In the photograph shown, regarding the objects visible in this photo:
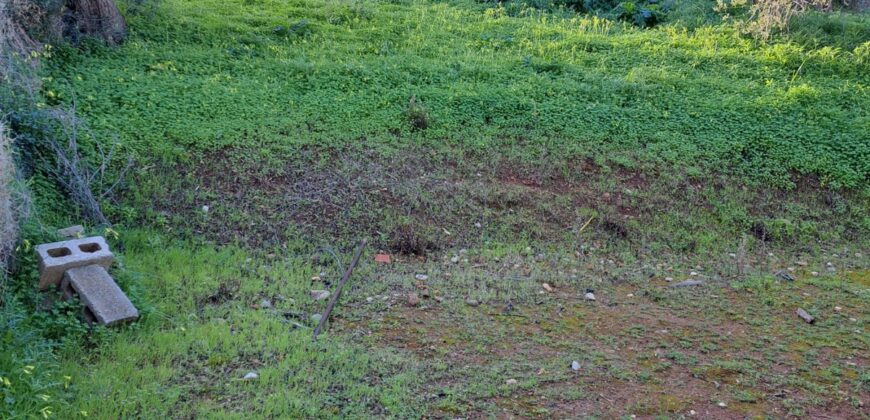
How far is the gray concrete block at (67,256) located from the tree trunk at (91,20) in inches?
163

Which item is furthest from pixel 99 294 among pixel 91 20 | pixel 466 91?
pixel 91 20

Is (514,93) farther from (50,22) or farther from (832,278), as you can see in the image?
(50,22)

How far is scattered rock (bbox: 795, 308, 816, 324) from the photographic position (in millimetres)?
5160

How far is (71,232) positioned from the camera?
508 centimetres

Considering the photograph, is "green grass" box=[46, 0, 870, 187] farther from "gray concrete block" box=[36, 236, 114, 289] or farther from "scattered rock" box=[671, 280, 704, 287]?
"scattered rock" box=[671, 280, 704, 287]

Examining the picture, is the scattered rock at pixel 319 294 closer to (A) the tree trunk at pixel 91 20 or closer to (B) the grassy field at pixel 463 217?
(B) the grassy field at pixel 463 217

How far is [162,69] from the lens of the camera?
7.87 m

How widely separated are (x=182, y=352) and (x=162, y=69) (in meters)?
4.48

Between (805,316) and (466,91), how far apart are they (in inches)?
167

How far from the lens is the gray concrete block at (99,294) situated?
436cm

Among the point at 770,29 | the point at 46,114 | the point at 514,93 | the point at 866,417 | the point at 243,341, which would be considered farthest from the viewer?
the point at 770,29

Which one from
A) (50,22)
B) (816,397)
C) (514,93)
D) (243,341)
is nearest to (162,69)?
(50,22)

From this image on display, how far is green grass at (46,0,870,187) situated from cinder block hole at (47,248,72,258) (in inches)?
74.7

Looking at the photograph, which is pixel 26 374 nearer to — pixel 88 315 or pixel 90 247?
pixel 88 315
